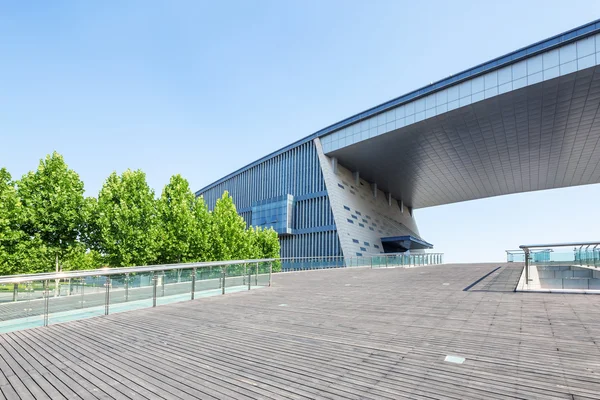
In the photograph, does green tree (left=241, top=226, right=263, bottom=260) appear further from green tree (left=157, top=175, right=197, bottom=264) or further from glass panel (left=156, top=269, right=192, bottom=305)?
glass panel (left=156, top=269, right=192, bottom=305)

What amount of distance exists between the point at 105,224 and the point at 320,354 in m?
25.9

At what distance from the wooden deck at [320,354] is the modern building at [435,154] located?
24.6 metres

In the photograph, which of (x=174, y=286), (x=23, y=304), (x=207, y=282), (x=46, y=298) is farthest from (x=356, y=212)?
(x=23, y=304)

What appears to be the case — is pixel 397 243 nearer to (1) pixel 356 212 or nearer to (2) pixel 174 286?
(1) pixel 356 212

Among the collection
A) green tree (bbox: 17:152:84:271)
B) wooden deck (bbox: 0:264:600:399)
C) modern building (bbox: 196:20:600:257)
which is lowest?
wooden deck (bbox: 0:264:600:399)

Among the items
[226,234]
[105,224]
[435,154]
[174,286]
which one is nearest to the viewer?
[174,286]

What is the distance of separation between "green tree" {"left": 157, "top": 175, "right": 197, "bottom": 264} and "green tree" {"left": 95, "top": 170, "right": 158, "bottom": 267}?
0.75m

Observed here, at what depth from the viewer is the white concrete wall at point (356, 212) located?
43.6m

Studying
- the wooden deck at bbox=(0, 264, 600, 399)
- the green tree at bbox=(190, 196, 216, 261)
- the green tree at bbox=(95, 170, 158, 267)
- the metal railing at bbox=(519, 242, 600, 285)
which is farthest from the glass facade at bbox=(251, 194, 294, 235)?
the wooden deck at bbox=(0, 264, 600, 399)

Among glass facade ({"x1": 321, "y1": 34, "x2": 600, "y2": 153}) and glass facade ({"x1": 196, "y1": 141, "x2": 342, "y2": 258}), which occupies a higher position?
glass facade ({"x1": 321, "y1": 34, "x2": 600, "y2": 153})

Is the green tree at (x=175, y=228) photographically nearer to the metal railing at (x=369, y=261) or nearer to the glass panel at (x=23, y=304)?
the metal railing at (x=369, y=261)

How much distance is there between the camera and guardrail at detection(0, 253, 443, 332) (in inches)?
299

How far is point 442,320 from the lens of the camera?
674 centimetres

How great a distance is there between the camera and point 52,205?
2347 centimetres
